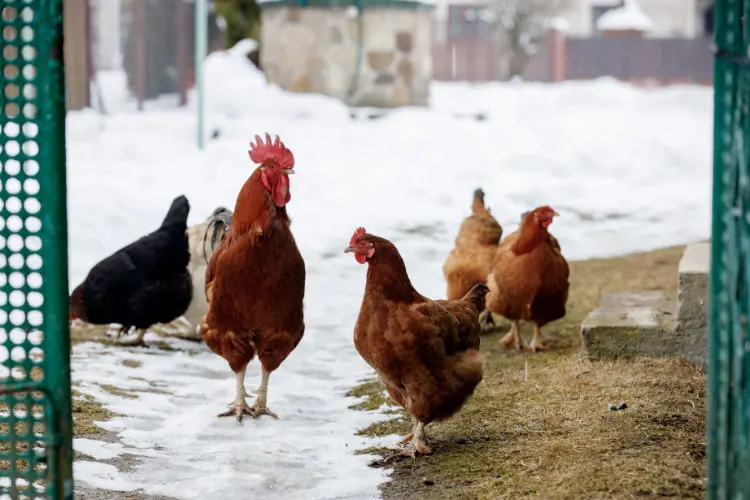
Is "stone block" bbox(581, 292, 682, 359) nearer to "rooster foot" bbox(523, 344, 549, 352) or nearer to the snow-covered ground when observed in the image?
"rooster foot" bbox(523, 344, 549, 352)

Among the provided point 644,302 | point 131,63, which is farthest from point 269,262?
point 131,63

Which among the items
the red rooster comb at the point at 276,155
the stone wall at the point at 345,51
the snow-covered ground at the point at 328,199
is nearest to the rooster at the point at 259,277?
the red rooster comb at the point at 276,155

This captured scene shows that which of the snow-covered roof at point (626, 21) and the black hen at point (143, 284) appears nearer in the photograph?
the black hen at point (143, 284)

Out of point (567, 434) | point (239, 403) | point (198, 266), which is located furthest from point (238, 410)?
point (198, 266)

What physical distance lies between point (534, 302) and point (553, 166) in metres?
9.53

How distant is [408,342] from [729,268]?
6.67ft

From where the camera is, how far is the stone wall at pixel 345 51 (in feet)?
53.7

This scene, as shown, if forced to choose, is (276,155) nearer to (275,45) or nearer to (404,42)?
(275,45)

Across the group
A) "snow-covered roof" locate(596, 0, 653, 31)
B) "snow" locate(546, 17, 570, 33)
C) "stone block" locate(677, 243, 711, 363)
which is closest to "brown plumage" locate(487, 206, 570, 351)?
"stone block" locate(677, 243, 711, 363)

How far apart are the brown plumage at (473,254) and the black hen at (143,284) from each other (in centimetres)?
201

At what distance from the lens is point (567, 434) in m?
5.17

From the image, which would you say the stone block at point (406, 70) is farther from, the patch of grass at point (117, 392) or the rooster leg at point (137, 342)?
the patch of grass at point (117, 392)

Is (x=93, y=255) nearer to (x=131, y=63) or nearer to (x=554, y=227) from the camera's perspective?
(x=554, y=227)

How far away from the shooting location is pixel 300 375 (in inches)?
281
